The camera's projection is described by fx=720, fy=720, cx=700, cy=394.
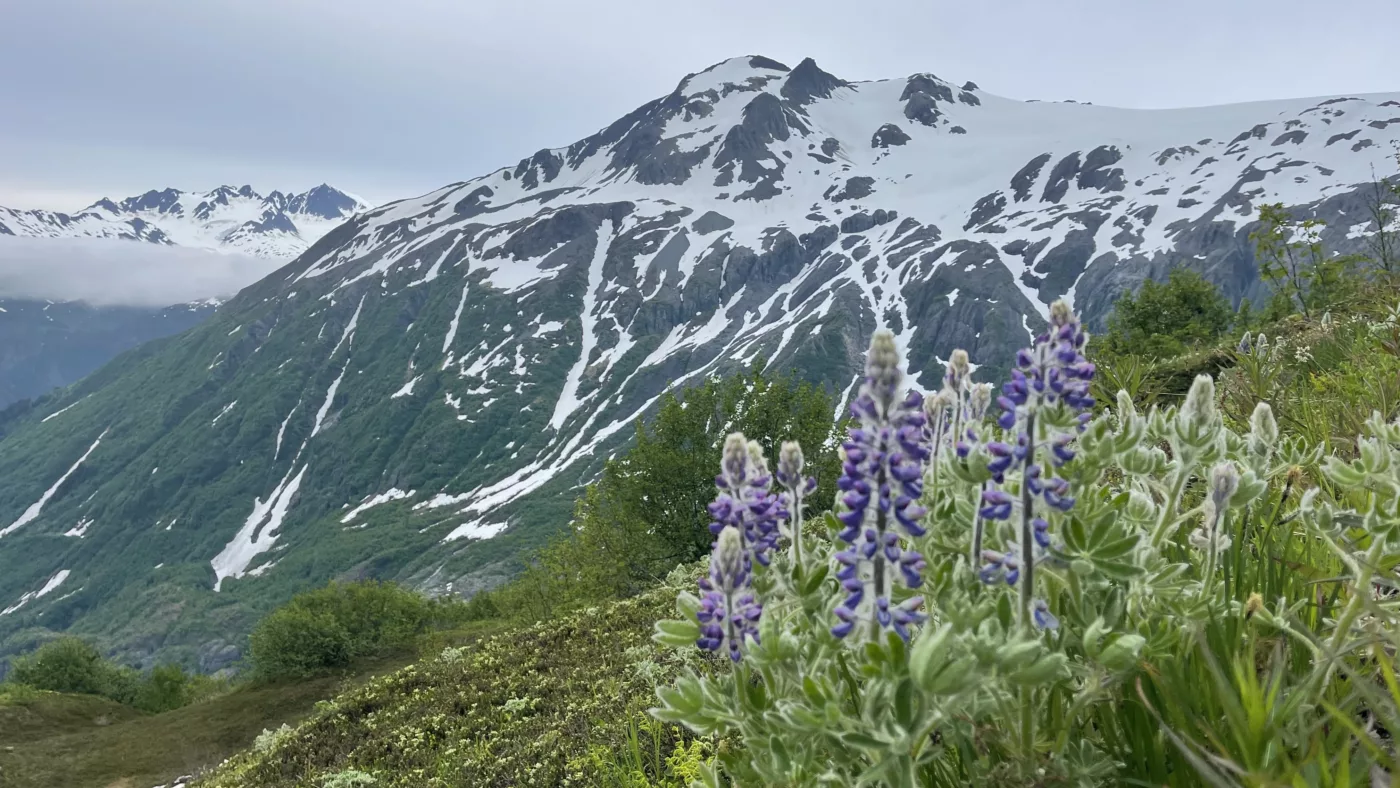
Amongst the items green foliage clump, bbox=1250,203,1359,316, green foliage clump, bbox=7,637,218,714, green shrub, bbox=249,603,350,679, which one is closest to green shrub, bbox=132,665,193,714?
green foliage clump, bbox=7,637,218,714

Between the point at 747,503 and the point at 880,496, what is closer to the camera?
the point at 880,496

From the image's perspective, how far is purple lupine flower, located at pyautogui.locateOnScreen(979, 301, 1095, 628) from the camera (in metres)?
1.78

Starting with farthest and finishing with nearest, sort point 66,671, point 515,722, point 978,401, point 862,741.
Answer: point 66,671
point 515,722
point 978,401
point 862,741

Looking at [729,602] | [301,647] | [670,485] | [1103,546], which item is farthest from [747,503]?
[301,647]

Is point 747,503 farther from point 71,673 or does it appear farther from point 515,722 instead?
point 71,673

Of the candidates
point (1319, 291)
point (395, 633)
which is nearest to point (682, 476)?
point (395, 633)

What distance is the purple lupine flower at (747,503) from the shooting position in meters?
2.15

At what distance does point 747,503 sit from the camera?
7.13 feet

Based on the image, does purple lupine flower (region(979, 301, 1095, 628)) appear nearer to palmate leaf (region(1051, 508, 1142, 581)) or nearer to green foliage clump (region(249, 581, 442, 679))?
palmate leaf (region(1051, 508, 1142, 581))

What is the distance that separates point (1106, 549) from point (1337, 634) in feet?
2.61

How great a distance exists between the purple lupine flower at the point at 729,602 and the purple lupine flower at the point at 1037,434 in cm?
65

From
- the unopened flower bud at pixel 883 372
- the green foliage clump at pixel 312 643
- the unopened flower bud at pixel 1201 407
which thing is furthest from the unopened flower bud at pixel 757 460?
the green foliage clump at pixel 312 643

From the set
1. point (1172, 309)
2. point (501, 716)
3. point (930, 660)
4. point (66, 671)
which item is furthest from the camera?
point (66, 671)

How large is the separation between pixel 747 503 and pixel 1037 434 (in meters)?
0.83
